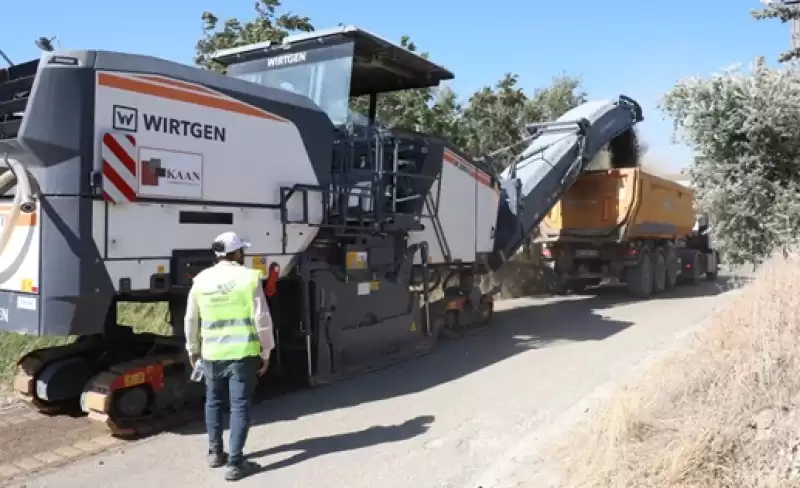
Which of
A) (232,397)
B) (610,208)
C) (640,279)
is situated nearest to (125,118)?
(232,397)

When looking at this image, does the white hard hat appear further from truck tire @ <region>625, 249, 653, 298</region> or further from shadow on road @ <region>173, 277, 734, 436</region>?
truck tire @ <region>625, 249, 653, 298</region>

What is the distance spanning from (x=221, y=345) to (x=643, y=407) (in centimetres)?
277

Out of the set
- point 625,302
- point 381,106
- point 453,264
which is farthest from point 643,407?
point 381,106

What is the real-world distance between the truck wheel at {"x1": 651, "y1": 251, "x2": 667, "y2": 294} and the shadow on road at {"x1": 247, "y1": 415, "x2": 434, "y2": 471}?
10.2 meters

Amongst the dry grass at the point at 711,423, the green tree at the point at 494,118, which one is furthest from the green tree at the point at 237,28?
the dry grass at the point at 711,423

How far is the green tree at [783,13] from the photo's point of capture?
9.45 metres

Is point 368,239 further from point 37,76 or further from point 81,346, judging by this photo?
point 37,76

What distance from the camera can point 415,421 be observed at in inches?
250

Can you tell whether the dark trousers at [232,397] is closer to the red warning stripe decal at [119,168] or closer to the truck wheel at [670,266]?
the red warning stripe decal at [119,168]

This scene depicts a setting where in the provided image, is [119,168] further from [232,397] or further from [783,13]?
[783,13]

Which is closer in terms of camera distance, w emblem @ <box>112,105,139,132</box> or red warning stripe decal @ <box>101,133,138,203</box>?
red warning stripe decal @ <box>101,133,138,203</box>

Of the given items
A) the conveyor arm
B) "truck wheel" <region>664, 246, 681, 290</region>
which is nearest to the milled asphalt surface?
the conveyor arm

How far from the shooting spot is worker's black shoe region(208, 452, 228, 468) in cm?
532

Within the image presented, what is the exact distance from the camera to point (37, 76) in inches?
212
